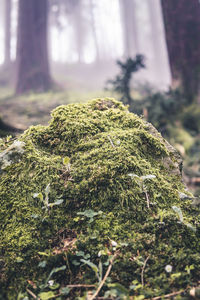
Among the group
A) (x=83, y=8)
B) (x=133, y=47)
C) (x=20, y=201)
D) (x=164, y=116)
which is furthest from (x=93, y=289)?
(x=83, y=8)

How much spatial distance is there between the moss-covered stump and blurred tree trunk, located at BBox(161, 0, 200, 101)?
6.80 meters

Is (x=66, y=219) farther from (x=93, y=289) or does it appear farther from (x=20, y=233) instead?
(x=93, y=289)

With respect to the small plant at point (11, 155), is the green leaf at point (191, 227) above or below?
below

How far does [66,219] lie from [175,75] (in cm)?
820

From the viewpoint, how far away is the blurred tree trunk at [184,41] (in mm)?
8070

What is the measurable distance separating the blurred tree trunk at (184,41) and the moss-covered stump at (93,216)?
22.3ft

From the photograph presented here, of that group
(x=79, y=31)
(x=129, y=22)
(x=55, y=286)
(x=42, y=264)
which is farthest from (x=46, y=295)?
(x=79, y=31)

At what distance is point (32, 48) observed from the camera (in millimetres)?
15859

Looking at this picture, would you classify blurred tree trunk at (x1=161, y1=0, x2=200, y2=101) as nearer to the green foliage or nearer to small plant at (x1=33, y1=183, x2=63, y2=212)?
the green foliage

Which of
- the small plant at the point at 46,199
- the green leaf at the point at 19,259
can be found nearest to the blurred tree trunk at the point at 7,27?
the small plant at the point at 46,199

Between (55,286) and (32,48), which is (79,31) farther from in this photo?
(55,286)

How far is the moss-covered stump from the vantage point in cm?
142

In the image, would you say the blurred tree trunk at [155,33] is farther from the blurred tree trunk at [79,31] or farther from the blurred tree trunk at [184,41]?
the blurred tree trunk at [184,41]

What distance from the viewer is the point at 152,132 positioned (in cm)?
245
